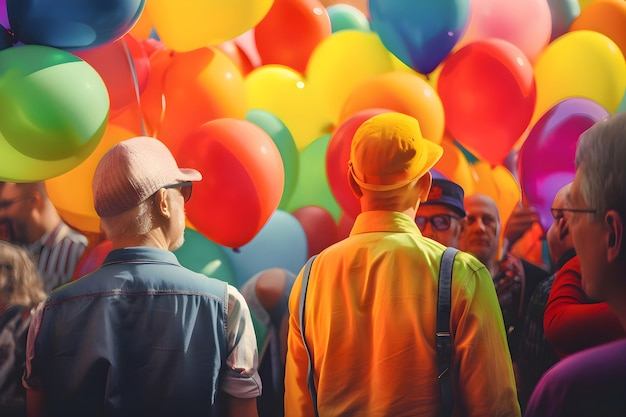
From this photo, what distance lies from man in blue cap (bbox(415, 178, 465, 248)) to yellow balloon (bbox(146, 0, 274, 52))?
96 centimetres

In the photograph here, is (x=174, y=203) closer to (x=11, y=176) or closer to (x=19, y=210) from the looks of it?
(x=11, y=176)

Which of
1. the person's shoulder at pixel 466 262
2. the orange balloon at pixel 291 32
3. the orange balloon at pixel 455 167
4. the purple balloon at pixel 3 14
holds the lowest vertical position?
the orange balloon at pixel 455 167

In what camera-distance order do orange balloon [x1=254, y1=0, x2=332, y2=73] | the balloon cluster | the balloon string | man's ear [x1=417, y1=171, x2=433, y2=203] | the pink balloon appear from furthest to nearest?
1. orange balloon [x1=254, y1=0, x2=332, y2=73]
2. the pink balloon
3. the balloon string
4. the balloon cluster
5. man's ear [x1=417, y1=171, x2=433, y2=203]

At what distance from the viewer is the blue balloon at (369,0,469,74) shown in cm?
294

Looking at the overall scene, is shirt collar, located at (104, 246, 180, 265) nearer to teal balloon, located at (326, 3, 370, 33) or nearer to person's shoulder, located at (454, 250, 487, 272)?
person's shoulder, located at (454, 250, 487, 272)

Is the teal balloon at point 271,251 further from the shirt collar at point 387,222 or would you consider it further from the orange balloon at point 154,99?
the shirt collar at point 387,222

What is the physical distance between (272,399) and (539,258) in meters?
1.34

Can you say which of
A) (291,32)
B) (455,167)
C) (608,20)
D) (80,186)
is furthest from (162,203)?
(608,20)

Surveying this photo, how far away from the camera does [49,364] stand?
1.75m

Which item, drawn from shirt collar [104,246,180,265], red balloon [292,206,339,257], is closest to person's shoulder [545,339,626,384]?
shirt collar [104,246,180,265]

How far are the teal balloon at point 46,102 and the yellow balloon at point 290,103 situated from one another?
3.33ft

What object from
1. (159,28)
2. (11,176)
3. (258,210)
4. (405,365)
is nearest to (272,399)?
(258,210)

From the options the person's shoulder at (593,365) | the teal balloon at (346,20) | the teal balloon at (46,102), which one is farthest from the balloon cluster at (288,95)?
the person's shoulder at (593,365)

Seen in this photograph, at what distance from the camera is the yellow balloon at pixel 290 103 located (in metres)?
3.25
